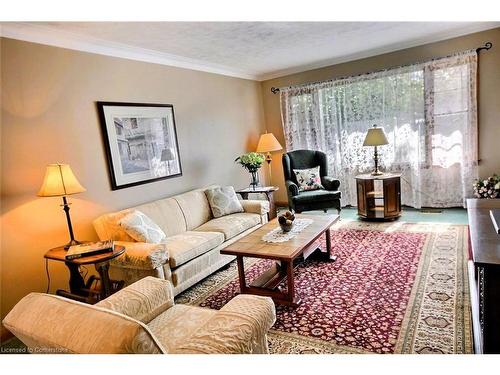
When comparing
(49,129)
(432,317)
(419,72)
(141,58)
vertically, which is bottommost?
(432,317)

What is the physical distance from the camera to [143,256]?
2.57 metres

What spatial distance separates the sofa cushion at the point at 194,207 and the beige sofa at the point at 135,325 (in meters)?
1.88

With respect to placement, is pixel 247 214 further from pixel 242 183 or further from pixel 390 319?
pixel 390 319

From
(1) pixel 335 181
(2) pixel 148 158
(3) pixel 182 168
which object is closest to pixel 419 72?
(1) pixel 335 181

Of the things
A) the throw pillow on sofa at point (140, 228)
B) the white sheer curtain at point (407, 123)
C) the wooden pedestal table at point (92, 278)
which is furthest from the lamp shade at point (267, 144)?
the wooden pedestal table at point (92, 278)

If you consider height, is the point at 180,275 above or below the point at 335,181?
below

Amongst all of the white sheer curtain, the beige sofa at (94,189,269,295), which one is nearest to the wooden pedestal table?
the beige sofa at (94,189,269,295)

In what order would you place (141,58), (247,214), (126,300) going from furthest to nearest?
(247,214) < (141,58) < (126,300)

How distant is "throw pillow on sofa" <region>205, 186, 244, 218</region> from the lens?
156 inches

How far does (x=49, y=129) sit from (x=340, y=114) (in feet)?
13.5

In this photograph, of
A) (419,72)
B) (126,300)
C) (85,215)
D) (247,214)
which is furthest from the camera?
(419,72)

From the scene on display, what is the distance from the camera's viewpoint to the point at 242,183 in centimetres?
544

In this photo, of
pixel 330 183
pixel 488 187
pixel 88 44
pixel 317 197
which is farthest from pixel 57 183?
pixel 488 187

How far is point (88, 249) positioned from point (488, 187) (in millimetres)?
4679
